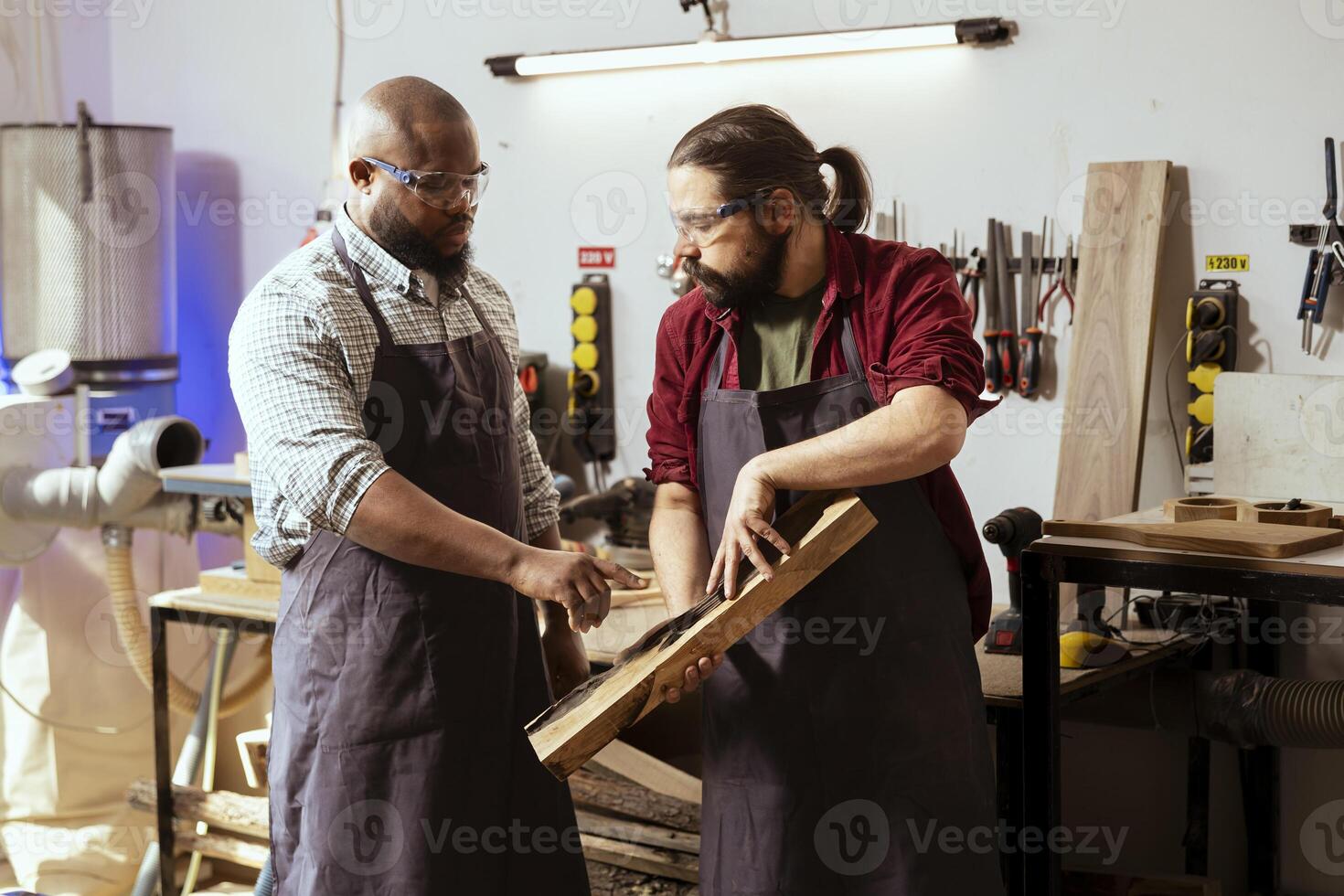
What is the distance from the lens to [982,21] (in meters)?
3.08

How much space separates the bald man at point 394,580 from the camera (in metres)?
1.91

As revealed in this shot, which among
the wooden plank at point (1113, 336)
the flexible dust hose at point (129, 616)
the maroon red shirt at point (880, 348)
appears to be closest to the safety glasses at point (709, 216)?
the maroon red shirt at point (880, 348)

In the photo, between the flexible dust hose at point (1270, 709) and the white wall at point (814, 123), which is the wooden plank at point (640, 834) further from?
the flexible dust hose at point (1270, 709)

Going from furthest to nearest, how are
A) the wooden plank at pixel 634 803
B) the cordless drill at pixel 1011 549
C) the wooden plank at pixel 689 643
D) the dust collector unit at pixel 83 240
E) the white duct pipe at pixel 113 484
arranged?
the dust collector unit at pixel 83 240, the white duct pipe at pixel 113 484, the wooden plank at pixel 634 803, the cordless drill at pixel 1011 549, the wooden plank at pixel 689 643

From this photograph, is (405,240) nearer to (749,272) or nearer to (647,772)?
(749,272)

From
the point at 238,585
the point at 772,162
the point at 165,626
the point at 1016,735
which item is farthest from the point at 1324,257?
the point at 165,626

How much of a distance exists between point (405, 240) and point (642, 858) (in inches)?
61.3

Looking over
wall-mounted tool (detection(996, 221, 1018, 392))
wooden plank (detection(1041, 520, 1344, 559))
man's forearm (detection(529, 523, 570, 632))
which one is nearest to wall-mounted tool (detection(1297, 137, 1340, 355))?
wall-mounted tool (detection(996, 221, 1018, 392))

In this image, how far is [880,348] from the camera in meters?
1.89

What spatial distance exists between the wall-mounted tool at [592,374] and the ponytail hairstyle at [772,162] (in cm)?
170

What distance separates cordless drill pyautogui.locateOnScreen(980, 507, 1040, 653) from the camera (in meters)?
2.56

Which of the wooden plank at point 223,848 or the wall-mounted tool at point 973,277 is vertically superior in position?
the wall-mounted tool at point 973,277

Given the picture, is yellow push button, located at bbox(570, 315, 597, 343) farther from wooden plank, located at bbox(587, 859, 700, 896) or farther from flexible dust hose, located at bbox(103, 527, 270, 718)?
wooden plank, located at bbox(587, 859, 700, 896)

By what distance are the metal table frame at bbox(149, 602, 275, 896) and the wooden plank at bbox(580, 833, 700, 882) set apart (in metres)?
0.95
